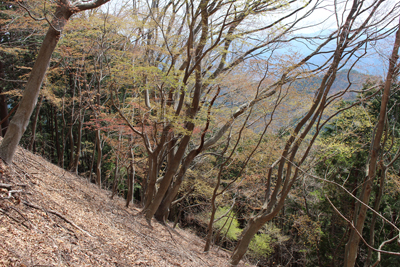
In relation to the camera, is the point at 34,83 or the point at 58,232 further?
the point at 34,83

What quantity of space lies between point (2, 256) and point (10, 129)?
7.07 ft

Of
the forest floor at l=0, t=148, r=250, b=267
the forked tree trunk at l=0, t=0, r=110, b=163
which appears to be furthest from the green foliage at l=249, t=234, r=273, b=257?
the forked tree trunk at l=0, t=0, r=110, b=163

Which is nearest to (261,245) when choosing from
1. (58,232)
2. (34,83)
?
(58,232)

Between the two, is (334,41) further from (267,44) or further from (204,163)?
(204,163)

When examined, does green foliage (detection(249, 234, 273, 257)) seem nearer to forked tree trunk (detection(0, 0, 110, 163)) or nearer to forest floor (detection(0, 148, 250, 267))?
forest floor (detection(0, 148, 250, 267))

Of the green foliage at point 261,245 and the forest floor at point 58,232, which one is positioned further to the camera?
the green foliage at point 261,245

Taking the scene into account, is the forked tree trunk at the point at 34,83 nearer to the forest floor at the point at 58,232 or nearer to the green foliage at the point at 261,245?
the forest floor at the point at 58,232

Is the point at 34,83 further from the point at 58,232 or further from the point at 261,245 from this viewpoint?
the point at 261,245

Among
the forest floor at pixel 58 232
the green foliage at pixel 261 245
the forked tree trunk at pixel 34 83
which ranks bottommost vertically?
the green foliage at pixel 261 245

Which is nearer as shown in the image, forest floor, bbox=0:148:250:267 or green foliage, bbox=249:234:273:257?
forest floor, bbox=0:148:250:267

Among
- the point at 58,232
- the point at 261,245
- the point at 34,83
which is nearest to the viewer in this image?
the point at 58,232

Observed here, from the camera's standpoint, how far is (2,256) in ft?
7.57

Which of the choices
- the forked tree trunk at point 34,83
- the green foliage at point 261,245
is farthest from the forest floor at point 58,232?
the green foliage at point 261,245

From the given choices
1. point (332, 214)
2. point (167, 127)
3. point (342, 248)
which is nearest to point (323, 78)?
point (167, 127)
